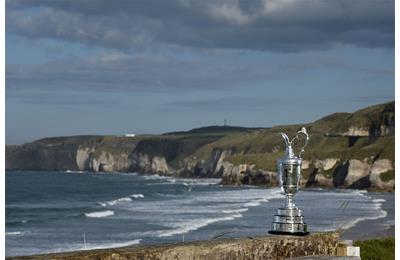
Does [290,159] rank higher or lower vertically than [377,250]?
higher

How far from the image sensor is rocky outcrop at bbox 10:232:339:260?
6387 mm

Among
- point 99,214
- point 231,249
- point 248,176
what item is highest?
point 248,176

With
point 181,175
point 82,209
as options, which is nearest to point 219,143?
point 181,175

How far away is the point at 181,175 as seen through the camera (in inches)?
6855

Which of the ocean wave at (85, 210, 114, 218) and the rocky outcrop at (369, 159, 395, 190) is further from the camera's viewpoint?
the rocky outcrop at (369, 159, 395, 190)

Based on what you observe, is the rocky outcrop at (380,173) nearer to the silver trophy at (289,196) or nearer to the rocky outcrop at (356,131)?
the rocky outcrop at (356,131)

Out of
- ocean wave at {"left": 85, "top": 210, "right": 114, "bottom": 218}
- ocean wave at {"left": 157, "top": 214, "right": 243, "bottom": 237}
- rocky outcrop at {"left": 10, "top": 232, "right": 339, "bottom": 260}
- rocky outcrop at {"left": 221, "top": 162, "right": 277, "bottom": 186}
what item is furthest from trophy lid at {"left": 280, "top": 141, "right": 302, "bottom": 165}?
rocky outcrop at {"left": 221, "top": 162, "right": 277, "bottom": 186}

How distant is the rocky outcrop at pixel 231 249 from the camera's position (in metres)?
6.39

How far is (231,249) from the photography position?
284 inches

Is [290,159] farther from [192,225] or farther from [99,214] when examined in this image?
[99,214]

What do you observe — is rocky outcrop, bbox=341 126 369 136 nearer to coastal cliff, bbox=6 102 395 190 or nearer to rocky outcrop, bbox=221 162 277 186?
coastal cliff, bbox=6 102 395 190

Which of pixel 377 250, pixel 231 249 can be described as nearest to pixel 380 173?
pixel 377 250

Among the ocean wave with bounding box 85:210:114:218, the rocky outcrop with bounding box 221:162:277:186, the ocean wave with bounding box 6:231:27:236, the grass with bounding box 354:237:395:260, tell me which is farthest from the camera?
the rocky outcrop with bounding box 221:162:277:186
